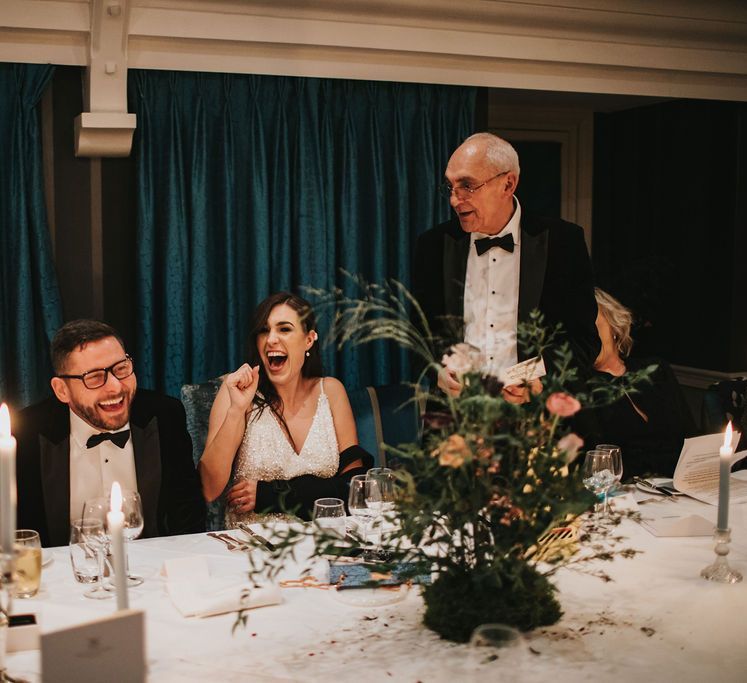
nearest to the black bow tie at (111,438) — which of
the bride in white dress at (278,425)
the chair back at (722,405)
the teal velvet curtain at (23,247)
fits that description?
the bride in white dress at (278,425)

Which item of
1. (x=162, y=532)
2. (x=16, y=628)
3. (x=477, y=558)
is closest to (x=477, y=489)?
(x=477, y=558)

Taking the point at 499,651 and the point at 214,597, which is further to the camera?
the point at 214,597

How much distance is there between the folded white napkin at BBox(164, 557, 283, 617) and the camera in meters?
1.89

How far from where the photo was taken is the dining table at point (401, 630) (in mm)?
1662

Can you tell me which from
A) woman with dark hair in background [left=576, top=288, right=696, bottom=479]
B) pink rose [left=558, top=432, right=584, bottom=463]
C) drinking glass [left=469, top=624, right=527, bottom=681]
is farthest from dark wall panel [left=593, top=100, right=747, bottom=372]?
drinking glass [left=469, top=624, right=527, bottom=681]

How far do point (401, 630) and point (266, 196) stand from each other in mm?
2364

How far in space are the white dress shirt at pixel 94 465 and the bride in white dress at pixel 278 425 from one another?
0.32 meters

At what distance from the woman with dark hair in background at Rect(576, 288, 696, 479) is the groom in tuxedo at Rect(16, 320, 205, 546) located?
1458mm

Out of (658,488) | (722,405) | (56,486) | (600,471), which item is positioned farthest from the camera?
(722,405)

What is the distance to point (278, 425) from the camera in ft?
10.5

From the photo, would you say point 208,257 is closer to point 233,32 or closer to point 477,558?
point 233,32

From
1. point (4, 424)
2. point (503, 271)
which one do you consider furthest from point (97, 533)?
point (503, 271)

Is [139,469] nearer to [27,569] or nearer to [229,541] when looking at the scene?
[229,541]

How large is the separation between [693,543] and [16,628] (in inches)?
58.9
